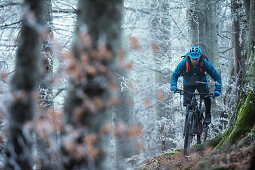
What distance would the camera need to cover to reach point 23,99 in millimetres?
3986

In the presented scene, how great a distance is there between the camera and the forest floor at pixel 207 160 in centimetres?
410

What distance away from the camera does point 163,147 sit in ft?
47.5

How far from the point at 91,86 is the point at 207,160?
2.87 metres

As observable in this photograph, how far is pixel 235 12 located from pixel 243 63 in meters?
1.90

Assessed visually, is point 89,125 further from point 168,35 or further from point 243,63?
point 168,35

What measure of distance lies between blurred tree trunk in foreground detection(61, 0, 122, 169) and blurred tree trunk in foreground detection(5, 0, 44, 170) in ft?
3.31

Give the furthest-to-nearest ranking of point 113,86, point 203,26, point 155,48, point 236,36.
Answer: point 155,48 < point 236,36 < point 203,26 < point 113,86

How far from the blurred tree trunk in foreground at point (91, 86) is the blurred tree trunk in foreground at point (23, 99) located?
101cm

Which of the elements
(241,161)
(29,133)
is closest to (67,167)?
(29,133)

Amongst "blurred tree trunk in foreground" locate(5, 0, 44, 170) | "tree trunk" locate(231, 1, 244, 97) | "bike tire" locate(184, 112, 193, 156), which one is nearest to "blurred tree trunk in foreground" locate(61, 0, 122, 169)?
"blurred tree trunk in foreground" locate(5, 0, 44, 170)

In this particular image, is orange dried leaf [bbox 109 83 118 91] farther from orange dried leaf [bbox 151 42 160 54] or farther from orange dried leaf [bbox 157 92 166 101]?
orange dried leaf [bbox 157 92 166 101]

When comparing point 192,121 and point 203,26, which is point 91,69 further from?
point 203,26

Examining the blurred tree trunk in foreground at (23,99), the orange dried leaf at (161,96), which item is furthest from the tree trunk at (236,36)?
the blurred tree trunk in foreground at (23,99)

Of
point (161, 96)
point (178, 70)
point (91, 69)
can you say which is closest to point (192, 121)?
point (178, 70)
